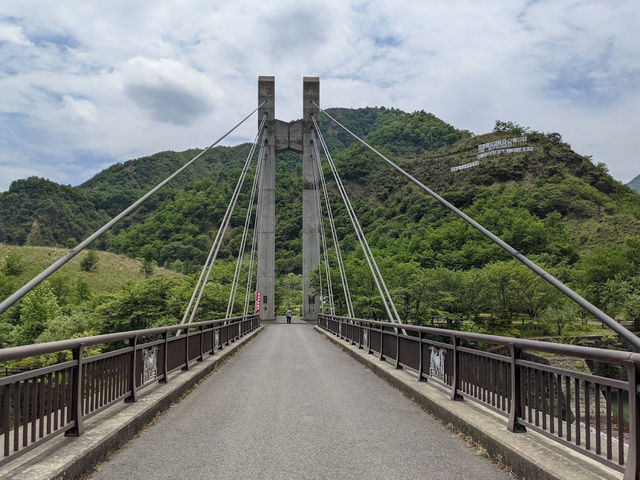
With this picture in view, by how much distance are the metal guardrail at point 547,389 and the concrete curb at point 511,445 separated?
0.40 feet

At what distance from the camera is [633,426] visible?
3.10 meters

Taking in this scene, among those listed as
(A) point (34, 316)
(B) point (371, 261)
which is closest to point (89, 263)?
(A) point (34, 316)

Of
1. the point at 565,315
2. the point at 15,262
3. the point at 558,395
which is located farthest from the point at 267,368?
the point at 15,262

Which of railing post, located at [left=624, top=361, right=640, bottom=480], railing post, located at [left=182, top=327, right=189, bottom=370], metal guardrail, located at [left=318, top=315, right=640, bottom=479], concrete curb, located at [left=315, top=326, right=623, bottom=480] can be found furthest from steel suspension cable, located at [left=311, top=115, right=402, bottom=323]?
railing post, located at [left=624, top=361, right=640, bottom=480]

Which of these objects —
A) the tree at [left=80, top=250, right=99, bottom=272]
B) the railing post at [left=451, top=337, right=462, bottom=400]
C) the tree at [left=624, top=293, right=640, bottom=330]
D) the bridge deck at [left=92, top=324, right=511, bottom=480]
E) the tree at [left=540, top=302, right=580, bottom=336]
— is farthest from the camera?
the tree at [left=80, top=250, right=99, bottom=272]

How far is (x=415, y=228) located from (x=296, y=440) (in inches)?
3952

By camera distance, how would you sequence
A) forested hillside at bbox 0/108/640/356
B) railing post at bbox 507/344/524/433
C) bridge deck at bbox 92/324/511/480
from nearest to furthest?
bridge deck at bbox 92/324/511/480, railing post at bbox 507/344/524/433, forested hillside at bbox 0/108/640/356

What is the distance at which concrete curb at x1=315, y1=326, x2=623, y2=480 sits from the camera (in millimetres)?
3777

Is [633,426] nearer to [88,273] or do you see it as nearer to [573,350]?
[573,350]

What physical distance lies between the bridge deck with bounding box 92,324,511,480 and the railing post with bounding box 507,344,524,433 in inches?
19.0

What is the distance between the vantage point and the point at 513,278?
56.0m

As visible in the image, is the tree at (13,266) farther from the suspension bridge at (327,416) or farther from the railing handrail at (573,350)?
the railing handrail at (573,350)

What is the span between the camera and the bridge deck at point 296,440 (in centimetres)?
449

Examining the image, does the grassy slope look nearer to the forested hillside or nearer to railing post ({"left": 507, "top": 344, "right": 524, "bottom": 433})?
the forested hillside
